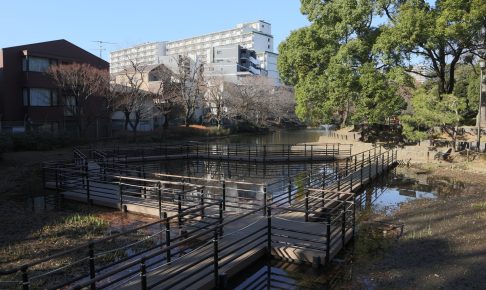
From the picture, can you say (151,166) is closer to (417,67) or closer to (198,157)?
(198,157)

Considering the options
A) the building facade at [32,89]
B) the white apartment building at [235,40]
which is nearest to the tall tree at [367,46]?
the building facade at [32,89]

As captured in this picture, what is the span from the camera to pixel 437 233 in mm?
10500

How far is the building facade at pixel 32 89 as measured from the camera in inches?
1267

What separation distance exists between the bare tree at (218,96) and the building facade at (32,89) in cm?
1877

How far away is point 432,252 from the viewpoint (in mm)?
9062

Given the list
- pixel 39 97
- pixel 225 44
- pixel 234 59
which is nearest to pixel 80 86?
pixel 39 97

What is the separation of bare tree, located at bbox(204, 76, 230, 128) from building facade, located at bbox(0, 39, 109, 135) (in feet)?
61.6

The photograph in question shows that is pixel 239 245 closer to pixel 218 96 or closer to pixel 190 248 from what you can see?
Answer: pixel 190 248

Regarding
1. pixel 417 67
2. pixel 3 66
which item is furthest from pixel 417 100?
pixel 3 66

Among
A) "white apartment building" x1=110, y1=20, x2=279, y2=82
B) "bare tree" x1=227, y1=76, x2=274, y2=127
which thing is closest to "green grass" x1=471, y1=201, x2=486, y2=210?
"bare tree" x1=227, y1=76, x2=274, y2=127

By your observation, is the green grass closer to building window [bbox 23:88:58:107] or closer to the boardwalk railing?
the boardwalk railing

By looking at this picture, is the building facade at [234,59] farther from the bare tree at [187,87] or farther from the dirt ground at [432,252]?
the dirt ground at [432,252]

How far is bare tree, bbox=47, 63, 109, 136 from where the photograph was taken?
3259 centimetres

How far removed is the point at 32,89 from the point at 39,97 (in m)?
0.88
